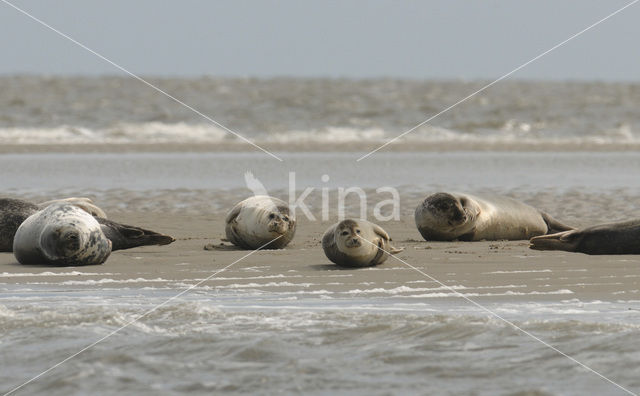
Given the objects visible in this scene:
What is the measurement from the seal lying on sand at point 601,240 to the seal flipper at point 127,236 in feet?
11.3

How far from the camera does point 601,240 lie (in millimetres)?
8305

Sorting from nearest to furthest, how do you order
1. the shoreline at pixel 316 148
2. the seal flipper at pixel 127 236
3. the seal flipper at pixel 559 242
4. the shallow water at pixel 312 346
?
the shallow water at pixel 312 346 < the seal flipper at pixel 559 242 < the seal flipper at pixel 127 236 < the shoreline at pixel 316 148

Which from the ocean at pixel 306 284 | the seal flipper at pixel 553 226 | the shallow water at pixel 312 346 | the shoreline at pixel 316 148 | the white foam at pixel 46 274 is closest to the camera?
the shallow water at pixel 312 346

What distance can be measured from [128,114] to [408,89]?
18.2 meters

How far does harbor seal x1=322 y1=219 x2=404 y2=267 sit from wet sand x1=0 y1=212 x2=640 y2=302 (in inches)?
3.5

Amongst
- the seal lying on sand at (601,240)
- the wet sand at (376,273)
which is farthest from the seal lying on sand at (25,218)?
the seal lying on sand at (601,240)

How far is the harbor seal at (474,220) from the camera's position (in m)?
9.38

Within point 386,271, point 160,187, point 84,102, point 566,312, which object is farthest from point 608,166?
point 84,102

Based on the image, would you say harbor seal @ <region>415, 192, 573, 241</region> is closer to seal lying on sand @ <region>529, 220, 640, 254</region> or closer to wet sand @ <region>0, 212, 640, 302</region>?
wet sand @ <region>0, 212, 640, 302</region>

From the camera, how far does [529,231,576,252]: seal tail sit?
333 inches

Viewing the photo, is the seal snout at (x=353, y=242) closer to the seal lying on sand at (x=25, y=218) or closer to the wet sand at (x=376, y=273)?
the wet sand at (x=376, y=273)

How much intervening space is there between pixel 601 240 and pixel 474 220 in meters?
1.45

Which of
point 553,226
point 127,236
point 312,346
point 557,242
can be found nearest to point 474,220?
point 553,226

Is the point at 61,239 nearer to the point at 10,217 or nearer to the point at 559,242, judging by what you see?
the point at 10,217
